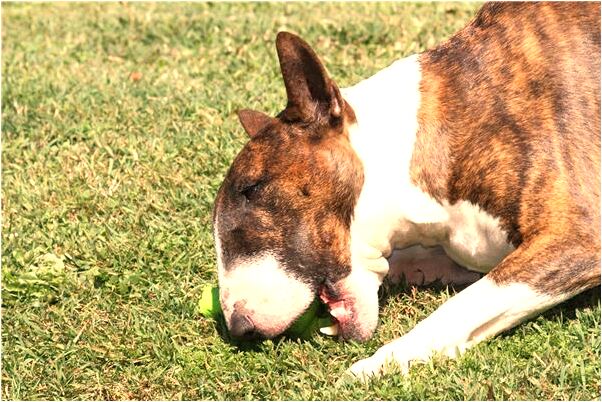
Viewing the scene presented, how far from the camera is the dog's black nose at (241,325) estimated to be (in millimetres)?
4836

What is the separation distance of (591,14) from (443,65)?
2.40 feet

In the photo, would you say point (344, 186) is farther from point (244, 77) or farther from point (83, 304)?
point (244, 77)

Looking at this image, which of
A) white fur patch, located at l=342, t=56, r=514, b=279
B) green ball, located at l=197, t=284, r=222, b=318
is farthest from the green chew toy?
white fur patch, located at l=342, t=56, r=514, b=279

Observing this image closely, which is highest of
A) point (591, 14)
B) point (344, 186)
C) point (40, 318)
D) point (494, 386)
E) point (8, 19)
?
point (591, 14)

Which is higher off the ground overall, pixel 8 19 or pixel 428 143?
pixel 428 143

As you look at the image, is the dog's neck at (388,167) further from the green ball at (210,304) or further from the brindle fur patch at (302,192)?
the green ball at (210,304)

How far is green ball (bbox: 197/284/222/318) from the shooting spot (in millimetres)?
5348

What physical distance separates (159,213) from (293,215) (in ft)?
5.44

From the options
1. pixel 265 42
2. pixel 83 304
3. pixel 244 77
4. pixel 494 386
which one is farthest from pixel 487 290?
pixel 265 42

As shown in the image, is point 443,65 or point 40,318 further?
point 40,318

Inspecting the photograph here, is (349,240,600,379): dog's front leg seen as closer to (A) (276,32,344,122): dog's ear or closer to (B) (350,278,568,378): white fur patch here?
(B) (350,278,568,378): white fur patch

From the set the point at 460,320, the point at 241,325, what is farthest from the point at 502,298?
the point at 241,325

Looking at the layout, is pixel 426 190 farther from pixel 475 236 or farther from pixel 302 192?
pixel 302 192

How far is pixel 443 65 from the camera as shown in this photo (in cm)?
523
